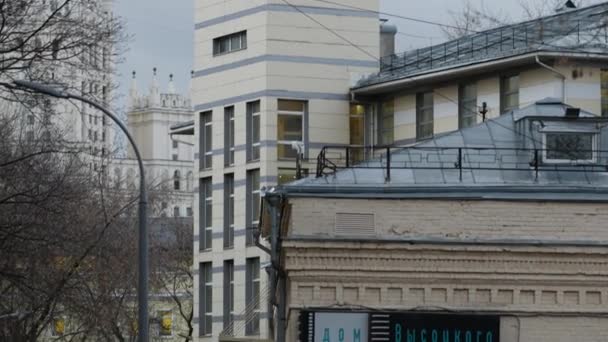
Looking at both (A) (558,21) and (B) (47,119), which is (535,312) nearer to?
(B) (47,119)

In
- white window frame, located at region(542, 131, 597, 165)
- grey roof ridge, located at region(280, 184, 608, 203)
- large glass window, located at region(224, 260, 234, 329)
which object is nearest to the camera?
grey roof ridge, located at region(280, 184, 608, 203)

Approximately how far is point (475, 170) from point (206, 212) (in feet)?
111

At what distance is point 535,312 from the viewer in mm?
31250

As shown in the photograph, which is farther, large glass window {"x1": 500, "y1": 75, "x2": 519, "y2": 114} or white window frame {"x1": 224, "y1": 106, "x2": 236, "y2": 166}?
white window frame {"x1": 224, "y1": 106, "x2": 236, "y2": 166}

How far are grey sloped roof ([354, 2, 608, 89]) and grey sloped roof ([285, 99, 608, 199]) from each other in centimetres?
1372

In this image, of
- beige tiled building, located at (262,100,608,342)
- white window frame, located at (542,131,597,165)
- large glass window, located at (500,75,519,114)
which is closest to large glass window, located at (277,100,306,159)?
large glass window, located at (500,75,519,114)

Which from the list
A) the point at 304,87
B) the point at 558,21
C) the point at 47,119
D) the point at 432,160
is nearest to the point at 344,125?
the point at 304,87

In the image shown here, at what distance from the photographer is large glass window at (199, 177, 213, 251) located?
6625cm

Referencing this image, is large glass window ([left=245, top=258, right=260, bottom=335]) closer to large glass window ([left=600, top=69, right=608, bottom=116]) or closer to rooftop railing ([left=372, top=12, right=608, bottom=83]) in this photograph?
rooftop railing ([left=372, top=12, right=608, bottom=83])

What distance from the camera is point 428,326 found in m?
31.2

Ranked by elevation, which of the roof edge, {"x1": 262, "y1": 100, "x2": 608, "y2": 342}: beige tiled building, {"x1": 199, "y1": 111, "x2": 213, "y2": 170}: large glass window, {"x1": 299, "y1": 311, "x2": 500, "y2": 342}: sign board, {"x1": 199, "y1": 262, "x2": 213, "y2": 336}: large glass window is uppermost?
the roof edge

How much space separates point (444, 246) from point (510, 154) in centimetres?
349

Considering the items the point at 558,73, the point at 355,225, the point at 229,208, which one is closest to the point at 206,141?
the point at 229,208

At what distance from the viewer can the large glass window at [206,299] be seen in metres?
66.5
